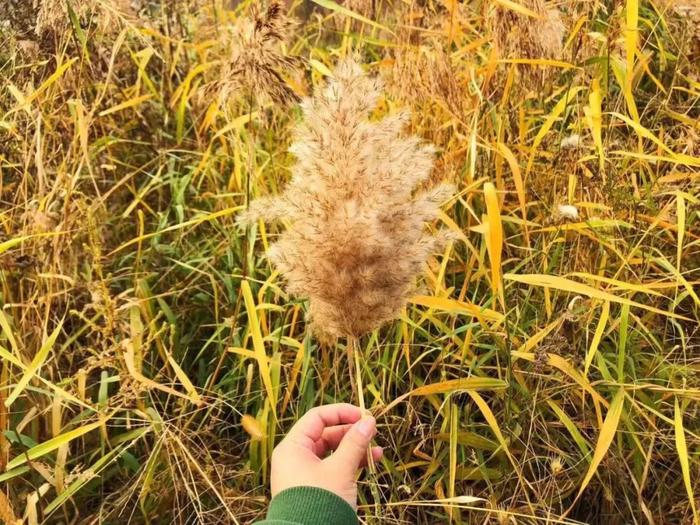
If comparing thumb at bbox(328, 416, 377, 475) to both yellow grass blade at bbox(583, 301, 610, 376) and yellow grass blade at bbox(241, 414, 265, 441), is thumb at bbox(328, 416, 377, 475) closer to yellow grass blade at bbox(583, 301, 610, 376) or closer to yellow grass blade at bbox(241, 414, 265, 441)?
yellow grass blade at bbox(241, 414, 265, 441)

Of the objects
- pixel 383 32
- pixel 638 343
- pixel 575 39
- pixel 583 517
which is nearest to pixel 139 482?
pixel 583 517

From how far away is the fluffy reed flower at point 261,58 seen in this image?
5.09 ft

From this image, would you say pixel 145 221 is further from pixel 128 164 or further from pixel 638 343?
pixel 638 343

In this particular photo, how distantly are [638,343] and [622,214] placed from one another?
1.22 ft

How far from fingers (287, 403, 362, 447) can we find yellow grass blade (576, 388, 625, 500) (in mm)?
528

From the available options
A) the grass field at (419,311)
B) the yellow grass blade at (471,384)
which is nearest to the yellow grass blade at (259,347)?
the grass field at (419,311)

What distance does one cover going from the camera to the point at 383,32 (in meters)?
2.92

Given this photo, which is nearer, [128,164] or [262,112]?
[262,112]

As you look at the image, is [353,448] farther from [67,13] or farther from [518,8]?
[67,13]

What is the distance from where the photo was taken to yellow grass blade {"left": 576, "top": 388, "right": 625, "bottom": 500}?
1524 mm

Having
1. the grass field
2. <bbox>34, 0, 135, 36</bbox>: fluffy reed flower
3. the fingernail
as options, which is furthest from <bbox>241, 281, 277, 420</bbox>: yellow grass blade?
<bbox>34, 0, 135, 36</bbox>: fluffy reed flower

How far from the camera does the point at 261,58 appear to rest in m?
1.58

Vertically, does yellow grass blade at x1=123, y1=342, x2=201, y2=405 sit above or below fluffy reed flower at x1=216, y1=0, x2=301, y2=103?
below

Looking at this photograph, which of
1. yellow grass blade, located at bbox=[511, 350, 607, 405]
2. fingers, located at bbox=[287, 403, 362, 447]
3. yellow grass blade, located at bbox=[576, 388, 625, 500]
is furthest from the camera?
yellow grass blade, located at bbox=[511, 350, 607, 405]
